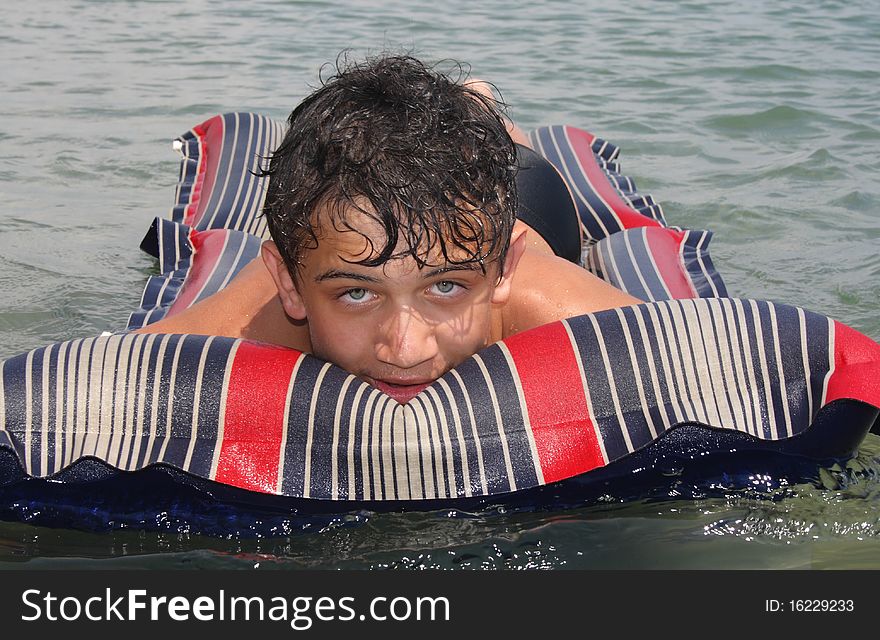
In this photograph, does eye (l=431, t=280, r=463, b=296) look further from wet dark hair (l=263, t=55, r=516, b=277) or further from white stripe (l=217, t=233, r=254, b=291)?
white stripe (l=217, t=233, r=254, b=291)

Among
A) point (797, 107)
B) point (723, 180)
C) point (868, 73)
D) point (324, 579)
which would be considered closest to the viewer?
point (324, 579)

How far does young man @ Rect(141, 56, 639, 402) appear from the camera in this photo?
99.5 inches

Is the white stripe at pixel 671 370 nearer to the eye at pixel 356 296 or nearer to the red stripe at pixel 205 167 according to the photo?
the eye at pixel 356 296

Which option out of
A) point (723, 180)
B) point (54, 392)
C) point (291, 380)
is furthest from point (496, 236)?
point (723, 180)

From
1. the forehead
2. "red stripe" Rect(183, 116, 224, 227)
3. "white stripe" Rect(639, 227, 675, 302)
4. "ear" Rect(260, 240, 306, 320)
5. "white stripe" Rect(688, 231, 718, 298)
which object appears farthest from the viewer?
"red stripe" Rect(183, 116, 224, 227)

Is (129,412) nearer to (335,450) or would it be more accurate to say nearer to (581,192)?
(335,450)

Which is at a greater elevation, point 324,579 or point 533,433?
point 533,433

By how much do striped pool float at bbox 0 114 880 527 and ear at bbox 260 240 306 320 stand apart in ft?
0.61

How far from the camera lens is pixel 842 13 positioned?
11148 mm

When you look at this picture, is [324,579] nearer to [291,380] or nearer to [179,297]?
[291,380]

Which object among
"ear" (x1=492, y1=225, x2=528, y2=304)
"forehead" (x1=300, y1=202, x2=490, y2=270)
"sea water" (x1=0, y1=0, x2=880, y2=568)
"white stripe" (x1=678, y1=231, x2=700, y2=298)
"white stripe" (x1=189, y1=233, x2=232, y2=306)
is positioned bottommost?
"sea water" (x1=0, y1=0, x2=880, y2=568)

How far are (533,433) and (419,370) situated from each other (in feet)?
0.96

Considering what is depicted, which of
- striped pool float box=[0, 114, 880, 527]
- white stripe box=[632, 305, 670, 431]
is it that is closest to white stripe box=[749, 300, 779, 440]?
striped pool float box=[0, 114, 880, 527]

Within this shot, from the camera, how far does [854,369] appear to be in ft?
8.71
